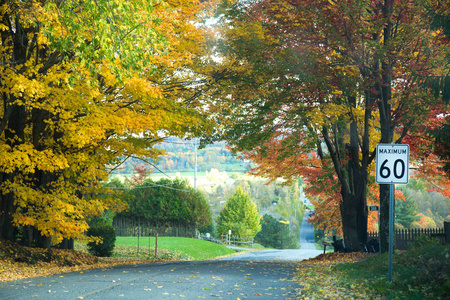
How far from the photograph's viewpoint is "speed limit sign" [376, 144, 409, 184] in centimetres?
767

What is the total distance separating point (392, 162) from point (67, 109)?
9.48 metres

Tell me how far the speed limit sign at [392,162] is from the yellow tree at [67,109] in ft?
15.6

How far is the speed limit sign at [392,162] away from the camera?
302 inches

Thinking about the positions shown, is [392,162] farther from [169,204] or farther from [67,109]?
[169,204]

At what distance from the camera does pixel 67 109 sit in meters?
12.9

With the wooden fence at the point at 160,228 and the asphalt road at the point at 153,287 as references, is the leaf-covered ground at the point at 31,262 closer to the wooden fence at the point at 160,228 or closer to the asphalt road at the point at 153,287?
the asphalt road at the point at 153,287

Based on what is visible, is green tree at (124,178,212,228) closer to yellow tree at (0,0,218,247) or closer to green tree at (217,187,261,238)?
green tree at (217,187,261,238)

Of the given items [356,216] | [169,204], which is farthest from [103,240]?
[169,204]

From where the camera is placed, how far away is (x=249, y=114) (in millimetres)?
16922

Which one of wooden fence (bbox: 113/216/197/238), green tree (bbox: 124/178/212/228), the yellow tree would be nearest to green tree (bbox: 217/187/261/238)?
wooden fence (bbox: 113/216/197/238)

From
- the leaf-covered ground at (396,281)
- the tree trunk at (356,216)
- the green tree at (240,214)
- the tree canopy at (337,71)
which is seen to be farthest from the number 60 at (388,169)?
the green tree at (240,214)

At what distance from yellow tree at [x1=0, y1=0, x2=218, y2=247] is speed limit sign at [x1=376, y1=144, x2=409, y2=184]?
476 centimetres

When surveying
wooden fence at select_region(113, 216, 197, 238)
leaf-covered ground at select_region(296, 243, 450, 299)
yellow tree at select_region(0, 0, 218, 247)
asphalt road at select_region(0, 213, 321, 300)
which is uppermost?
yellow tree at select_region(0, 0, 218, 247)

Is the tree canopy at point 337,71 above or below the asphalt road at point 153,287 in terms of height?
above
